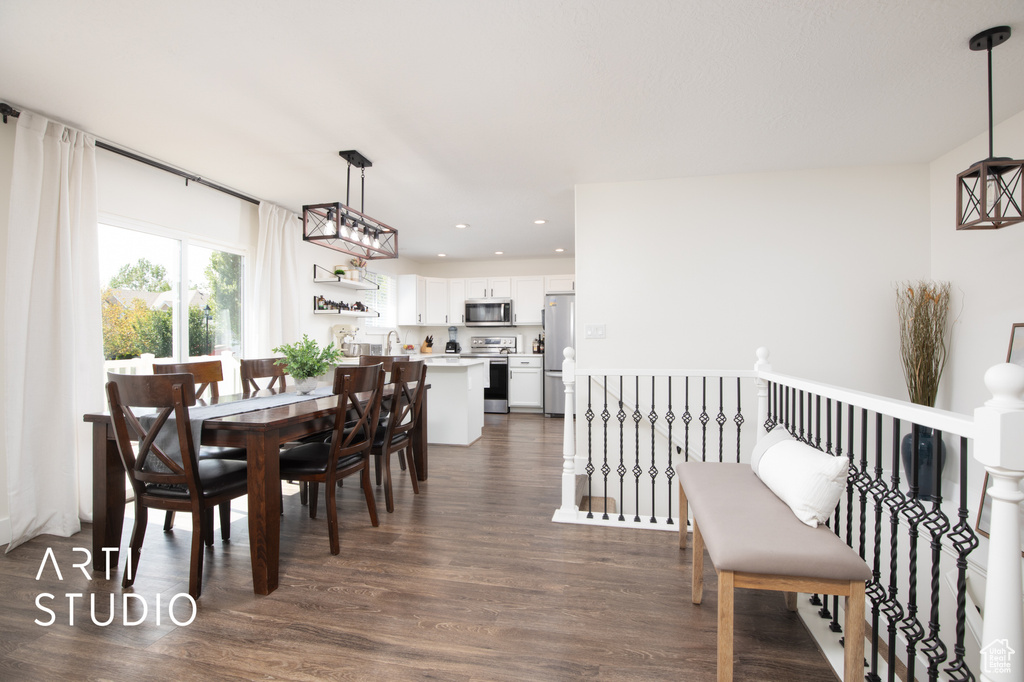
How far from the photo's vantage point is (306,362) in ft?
9.63

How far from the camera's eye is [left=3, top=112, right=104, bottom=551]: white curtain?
262cm

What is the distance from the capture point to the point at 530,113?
2711 millimetres

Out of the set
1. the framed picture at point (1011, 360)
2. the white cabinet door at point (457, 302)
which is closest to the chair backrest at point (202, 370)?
the framed picture at point (1011, 360)

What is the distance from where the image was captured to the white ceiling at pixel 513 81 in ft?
6.28

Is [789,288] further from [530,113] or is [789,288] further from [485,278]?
[485,278]

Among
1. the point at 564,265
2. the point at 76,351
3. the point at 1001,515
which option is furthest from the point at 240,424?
the point at 564,265

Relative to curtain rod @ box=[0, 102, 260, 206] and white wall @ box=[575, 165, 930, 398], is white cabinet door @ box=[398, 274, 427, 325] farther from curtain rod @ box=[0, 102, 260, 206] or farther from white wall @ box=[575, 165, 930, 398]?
white wall @ box=[575, 165, 930, 398]

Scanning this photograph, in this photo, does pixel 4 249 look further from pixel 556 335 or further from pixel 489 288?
pixel 489 288

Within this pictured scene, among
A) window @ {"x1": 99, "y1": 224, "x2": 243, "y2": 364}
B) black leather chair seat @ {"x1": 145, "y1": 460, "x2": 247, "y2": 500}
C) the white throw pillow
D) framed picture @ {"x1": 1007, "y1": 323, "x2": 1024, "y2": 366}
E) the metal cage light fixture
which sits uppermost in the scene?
the metal cage light fixture

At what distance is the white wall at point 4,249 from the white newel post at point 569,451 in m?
3.07

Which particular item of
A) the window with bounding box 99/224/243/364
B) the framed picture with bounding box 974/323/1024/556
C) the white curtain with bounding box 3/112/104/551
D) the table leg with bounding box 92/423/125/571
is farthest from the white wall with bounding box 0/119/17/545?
the framed picture with bounding box 974/323/1024/556

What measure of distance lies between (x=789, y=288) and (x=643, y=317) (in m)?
1.13

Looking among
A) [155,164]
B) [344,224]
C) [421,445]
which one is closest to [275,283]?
[155,164]

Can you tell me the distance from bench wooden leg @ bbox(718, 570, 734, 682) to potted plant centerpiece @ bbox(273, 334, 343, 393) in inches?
96.9
